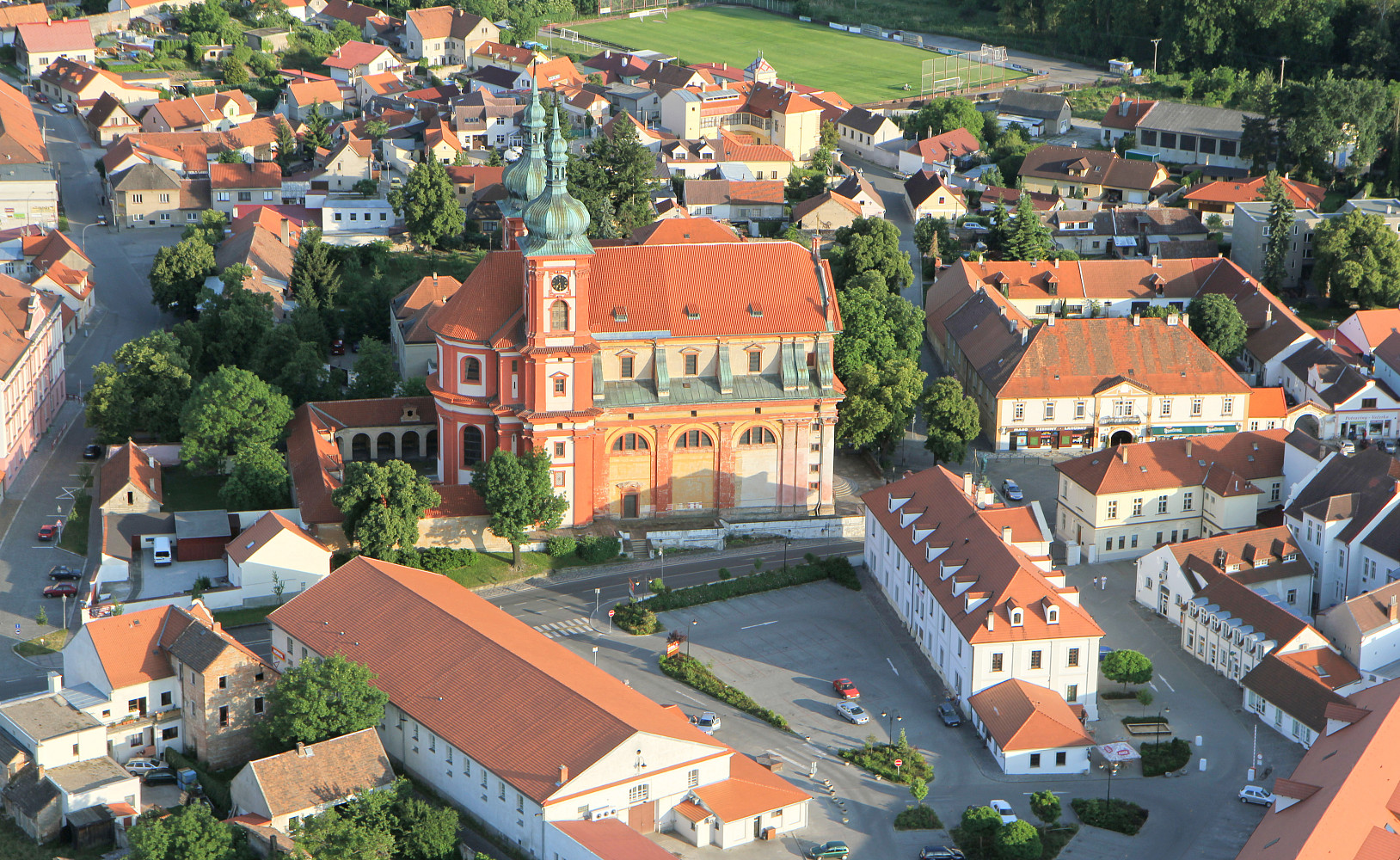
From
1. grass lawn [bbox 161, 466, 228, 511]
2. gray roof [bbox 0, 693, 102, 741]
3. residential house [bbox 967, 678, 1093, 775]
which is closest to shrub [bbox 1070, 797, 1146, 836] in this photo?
residential house [bbox 967, 678, 1093, 775]

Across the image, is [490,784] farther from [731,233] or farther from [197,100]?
[197,100]

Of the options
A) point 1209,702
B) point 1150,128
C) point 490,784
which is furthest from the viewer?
point 1150,128

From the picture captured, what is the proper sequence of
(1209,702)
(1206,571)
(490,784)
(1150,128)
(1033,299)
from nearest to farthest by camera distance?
(490,784)
(1209,702)
(1206,571)
(1033,299)
(1150,128)

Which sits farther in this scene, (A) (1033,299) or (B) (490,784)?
(A) (1033,299)

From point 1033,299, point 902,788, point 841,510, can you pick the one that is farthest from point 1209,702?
point 1033,299

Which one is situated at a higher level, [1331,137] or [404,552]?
[1331,137]

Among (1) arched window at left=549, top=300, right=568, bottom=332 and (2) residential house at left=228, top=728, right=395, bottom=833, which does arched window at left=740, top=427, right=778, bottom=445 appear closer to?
(1) arched window at left=549, top=300, right=568, bottom=332

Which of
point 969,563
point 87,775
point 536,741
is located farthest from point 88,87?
point 536,741
